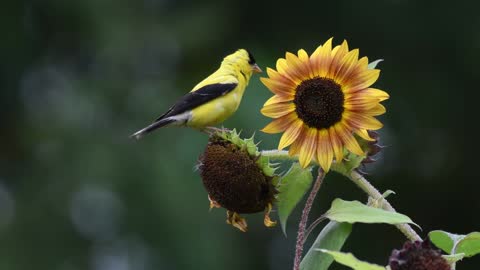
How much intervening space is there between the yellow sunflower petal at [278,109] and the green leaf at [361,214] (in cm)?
23

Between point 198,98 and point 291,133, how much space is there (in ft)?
3.72

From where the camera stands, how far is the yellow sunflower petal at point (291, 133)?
1.95 m

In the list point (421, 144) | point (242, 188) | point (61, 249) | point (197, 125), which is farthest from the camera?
point (421, 144)

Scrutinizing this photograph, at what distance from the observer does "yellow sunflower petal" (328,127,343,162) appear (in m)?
1.90

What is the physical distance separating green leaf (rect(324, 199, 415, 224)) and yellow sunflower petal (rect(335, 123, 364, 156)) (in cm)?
10

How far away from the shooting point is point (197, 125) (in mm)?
2939

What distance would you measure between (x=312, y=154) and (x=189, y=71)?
26.9 feet

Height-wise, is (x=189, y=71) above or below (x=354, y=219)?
below

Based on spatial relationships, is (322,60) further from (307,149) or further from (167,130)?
(167,130)

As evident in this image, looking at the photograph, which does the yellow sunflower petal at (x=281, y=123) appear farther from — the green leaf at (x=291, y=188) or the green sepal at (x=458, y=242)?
the green sepal at (x=458, y=242)

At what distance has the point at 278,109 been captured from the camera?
2.01 meters

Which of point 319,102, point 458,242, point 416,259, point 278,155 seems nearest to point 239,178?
point 278,155

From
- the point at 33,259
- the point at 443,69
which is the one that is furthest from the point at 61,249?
the point at 443,69

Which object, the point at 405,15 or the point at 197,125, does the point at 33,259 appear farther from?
the point at 197,125
